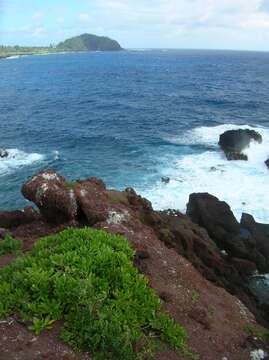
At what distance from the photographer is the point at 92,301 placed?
11836 millimetres

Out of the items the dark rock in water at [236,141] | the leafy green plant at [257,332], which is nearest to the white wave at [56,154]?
the dark rock in water at [236,141]

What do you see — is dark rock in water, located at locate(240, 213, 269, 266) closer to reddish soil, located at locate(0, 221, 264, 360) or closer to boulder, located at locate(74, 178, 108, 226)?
reddish soil, located at locate(0, 221, 264, 360)

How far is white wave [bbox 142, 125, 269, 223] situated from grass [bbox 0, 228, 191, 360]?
68.4 ft

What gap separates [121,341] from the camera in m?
11.3

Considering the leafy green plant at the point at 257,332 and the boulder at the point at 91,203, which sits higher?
the boulder at the point at 91,203

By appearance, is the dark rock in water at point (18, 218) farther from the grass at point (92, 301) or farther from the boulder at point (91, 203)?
the grass at point (92, 301)

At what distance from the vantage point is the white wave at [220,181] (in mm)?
34844

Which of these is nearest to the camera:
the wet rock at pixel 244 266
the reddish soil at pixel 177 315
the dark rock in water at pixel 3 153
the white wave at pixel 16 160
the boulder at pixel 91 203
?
the reddish soil at pixel 177 315

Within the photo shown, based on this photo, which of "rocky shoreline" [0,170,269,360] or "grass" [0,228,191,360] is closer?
"grass" [0,228,191,360]

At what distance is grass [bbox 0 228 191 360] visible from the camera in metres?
11.4

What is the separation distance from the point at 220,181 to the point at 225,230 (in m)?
11.3

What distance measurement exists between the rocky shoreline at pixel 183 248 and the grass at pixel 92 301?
537 mm

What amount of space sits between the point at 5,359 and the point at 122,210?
35.6ft

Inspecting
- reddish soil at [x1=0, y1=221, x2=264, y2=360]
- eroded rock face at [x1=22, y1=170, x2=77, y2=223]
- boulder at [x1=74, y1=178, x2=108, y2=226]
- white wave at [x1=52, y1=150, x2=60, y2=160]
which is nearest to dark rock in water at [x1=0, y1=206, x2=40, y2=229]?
eroded rock face at [x1=22, y1=170, x2=77, y2=223]
